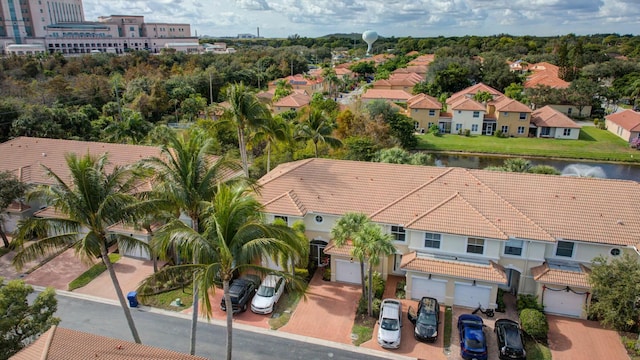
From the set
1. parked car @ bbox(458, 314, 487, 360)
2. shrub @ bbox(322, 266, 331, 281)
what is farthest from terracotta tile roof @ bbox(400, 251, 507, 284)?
shrub @ bbox(322, 266, 331, 281)

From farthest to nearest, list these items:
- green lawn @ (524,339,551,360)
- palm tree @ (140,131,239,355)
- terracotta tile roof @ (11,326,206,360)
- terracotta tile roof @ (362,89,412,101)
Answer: terracotta tile roof @ (362,89,412,101) → green lawn @ (524,339,551,360) → palm tree @ (140,131,239,355) → terracotta tile roof @ (11,326,206,360)

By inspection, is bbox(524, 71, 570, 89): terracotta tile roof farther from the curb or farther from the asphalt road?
the asphalt road

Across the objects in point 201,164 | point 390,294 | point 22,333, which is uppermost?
point 201,164

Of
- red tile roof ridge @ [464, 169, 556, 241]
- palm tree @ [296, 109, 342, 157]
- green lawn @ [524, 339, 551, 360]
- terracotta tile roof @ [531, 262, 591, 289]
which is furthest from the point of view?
palm tree @ [296, 109, 342, 157]

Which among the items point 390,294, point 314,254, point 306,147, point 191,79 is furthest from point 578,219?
point 191,79

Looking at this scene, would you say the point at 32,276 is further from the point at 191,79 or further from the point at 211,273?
the point at 191,79

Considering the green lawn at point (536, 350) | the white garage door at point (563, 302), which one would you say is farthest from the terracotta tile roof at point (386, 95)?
the green lawn at point (536, 350)
